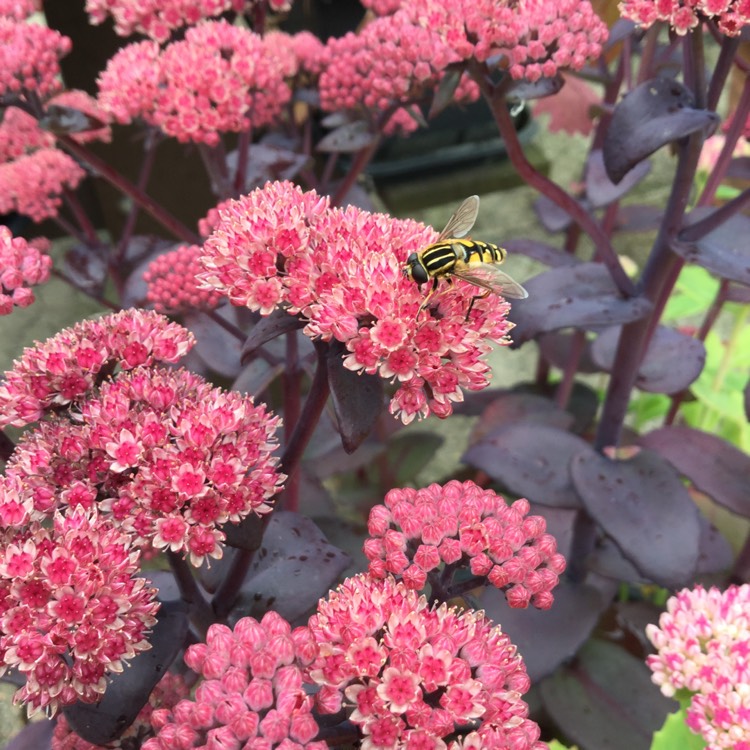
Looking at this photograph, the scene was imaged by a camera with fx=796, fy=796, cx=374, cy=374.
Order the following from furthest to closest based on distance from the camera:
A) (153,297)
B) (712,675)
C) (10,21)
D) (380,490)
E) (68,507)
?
(380,490)
(10,21)
(153,297)
(712,675)
(68,507)

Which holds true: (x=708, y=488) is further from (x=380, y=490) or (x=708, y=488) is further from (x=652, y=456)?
(x=380, y=490)

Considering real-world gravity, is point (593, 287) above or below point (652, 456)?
above

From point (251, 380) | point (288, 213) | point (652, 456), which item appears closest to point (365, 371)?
point (288, 213)

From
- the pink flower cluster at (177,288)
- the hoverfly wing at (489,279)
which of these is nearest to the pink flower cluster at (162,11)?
the pink flower cluster at (177,288)

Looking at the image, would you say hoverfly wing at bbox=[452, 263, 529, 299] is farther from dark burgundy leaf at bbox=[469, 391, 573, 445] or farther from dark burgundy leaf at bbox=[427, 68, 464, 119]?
dark burgundy leaf at bbox=[469, 391, 573, 445]

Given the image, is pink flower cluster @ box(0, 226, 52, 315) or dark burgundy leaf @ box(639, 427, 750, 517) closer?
pink flower cluster @ box(0, 226, 52, 315)

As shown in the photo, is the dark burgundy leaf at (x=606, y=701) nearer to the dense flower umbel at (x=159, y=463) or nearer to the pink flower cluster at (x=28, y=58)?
the dense flower umbel at (x=159, y=463)

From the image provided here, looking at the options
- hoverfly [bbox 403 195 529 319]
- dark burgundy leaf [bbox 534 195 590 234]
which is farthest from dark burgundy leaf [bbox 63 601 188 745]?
dark burgundy leaf [bbox 534 195 590 234]
